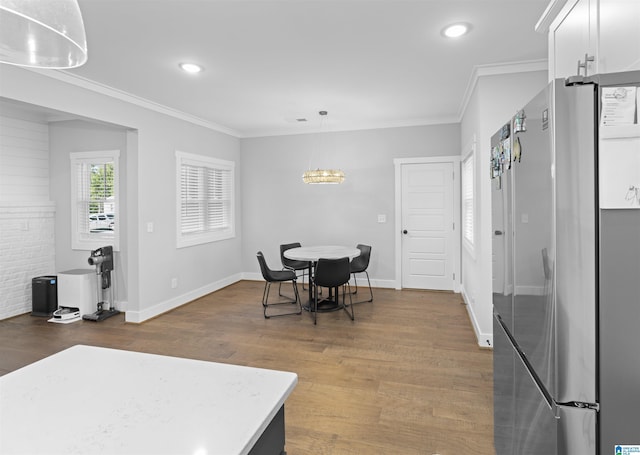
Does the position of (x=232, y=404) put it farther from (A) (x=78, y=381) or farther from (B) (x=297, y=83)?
(B) (x=297, y=83)

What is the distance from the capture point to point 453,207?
5.53m

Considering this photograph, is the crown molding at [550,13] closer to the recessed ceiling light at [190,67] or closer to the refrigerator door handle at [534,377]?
the refrigerator door handle at [534,377]

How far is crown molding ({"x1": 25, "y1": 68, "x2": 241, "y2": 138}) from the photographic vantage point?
3332mm

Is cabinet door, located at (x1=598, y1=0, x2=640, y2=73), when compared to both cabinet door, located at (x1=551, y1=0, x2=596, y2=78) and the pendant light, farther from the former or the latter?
the pendant light

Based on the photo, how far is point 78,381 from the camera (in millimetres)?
→ 1032

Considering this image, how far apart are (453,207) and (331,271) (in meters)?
2.51

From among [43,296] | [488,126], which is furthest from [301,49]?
[43,296]

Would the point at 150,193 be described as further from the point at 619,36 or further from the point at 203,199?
the point at 619,36

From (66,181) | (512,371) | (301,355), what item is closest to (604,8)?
(512,371)

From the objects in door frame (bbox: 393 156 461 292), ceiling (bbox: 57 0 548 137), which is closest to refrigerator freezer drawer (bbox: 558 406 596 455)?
ceiling (bbox: 57 0 548 137)

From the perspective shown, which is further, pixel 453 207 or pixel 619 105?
pixel 453 207

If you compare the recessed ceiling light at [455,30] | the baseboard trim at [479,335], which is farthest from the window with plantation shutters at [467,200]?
the recessed ceiling light at [455,30]

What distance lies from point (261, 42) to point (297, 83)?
3.28 ft

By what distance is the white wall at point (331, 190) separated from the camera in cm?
573
